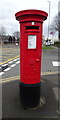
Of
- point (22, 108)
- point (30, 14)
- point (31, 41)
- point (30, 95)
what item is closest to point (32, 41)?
point (31, 41)

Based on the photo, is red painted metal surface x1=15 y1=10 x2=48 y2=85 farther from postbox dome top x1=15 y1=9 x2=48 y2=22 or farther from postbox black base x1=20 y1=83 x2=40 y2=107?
postbox black base x1=20 y1=83 x2=40 y2=107

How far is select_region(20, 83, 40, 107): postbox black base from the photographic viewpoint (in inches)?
108

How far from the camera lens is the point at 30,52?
262cm

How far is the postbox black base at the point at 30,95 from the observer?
9.02 feet

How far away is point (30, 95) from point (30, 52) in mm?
1027

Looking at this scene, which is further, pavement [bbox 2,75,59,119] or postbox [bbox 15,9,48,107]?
pavement [bbox 2,75,59,119]

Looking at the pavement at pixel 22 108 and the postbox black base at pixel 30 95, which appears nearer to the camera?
the pavement at pixel 22 108

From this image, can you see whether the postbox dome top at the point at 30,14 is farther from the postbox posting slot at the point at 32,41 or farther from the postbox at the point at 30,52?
the postbox posting slot at the point at 32,41

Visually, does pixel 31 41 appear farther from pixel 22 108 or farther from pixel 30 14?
pixel 22 108

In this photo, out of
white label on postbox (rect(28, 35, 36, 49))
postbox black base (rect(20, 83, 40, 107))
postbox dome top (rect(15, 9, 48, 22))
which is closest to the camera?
postbox dome top (rect(15, 9, 48, 22))

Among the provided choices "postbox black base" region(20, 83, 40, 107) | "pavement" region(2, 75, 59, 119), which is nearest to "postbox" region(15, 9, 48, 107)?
"postbox black base" region(20, 83, 40, 107)

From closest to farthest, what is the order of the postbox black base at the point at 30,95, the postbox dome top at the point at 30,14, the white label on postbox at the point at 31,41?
the postbox dome top at the point at 30,14 → the white label on postbox at the point at 31,41 → the postbox black base at the point at 30,95

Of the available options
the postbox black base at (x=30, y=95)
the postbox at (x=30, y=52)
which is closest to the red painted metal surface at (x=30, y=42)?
the postbox at (x=30, y=52)

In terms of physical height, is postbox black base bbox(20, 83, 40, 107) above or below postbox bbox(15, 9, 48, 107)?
below
